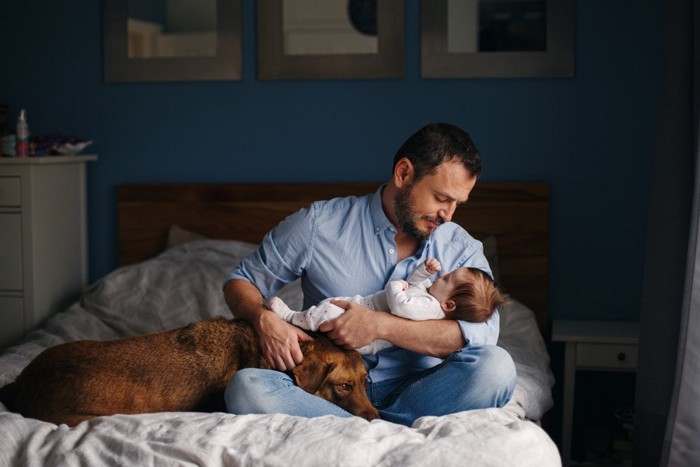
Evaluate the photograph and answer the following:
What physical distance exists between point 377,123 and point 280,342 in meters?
1.78

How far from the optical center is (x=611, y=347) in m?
3.38

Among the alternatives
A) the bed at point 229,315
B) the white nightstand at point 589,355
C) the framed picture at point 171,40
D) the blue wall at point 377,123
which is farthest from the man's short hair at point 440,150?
the framed picture at point 171,40

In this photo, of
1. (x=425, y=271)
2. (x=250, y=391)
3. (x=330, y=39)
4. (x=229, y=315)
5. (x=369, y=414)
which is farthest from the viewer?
(x=330, y=39)

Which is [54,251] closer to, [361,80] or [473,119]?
[361,80]

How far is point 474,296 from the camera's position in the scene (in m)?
2.23

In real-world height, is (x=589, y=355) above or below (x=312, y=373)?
below

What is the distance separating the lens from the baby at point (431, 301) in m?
2.23

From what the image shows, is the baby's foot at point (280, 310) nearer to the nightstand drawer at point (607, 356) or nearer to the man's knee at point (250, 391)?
the man's knee at point (250, 391)

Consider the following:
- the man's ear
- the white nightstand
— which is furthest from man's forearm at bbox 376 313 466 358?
the white nightstand

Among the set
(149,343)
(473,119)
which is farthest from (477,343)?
(473,119)

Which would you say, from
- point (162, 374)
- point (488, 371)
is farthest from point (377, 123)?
point (162, 374)

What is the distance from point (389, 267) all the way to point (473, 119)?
1.46 metres

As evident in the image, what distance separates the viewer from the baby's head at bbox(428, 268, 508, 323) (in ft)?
7.30

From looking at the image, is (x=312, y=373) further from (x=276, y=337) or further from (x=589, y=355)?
(x=589, y=355)
